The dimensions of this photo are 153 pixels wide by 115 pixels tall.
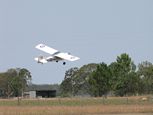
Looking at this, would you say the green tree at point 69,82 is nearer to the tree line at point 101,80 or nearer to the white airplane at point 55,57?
the tree line at point 101,80

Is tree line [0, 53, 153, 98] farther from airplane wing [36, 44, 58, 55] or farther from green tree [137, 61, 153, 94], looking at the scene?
airplane wing [36, 44, 58, 55]

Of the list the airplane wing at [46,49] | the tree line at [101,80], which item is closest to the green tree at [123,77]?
the tree line at [101,80]

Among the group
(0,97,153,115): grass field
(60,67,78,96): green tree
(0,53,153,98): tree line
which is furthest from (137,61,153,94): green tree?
(0,97,153,115): grass field

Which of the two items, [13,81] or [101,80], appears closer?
[101,80]

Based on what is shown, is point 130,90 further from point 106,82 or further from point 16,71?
point 16,71

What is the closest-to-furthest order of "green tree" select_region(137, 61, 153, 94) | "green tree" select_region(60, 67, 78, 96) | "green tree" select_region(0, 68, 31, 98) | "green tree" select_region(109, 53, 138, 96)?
"green tree" select_region(109, 53, 138, 96) < "green tree" select_region(137, 61, 153, 94) < "green tree" select_region(0, 68, 31, 98) < "green tree" select_region(60, 67, 78, 96)

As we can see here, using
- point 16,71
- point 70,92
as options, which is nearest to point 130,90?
point 70,92

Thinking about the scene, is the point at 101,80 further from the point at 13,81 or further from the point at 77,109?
the point at 77,109

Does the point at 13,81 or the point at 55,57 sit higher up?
the point at 13,81

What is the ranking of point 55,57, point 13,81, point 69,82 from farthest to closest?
1. point 69,82
2. point 13,81
3. point 55,57

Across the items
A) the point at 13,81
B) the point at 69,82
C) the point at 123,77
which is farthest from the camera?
the point at 69,82

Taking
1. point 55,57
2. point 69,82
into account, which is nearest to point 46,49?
point 55,57

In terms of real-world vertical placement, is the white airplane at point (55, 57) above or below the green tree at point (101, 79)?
below

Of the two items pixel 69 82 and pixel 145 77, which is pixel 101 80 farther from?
pixel 69 82
